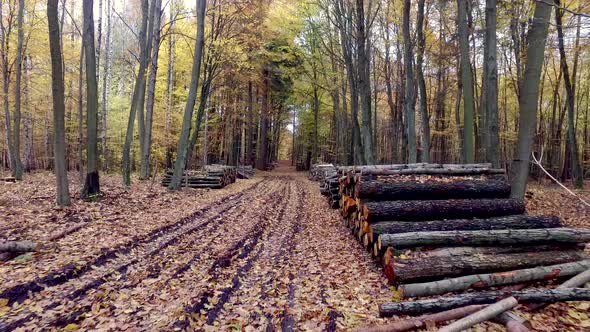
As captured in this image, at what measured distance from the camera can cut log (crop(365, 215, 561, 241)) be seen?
5566 millimetres

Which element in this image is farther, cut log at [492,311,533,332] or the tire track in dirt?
the tire track in dirt

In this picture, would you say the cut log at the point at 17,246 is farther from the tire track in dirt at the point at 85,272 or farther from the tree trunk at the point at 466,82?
the tree trunk at the point at 466,82

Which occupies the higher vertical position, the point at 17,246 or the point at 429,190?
the point at 429,190

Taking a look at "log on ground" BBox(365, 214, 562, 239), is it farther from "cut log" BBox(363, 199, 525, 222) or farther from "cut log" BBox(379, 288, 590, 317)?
"cut log" BBox(379, 288, 590, 317)

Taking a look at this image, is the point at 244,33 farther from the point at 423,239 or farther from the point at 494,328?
the point at 494,328

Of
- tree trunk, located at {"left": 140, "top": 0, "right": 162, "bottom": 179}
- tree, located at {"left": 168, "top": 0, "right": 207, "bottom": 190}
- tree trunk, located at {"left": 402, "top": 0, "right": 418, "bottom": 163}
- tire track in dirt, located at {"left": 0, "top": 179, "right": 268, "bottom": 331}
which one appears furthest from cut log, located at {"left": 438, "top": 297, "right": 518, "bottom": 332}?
tree trunk, located at {"left": 140, "top": 0, "right": 162, "bottom": 179}

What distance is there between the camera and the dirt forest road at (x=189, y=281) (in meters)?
3.70

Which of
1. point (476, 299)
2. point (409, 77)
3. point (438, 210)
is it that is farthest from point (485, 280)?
point (409, 77)

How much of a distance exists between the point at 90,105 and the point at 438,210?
380 inches

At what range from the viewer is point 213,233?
24.2ft

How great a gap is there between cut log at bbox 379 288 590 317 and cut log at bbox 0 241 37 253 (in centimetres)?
541

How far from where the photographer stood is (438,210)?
20.2 feet

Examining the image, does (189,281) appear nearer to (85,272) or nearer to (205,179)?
(85,272)

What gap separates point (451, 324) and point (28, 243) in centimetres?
622
